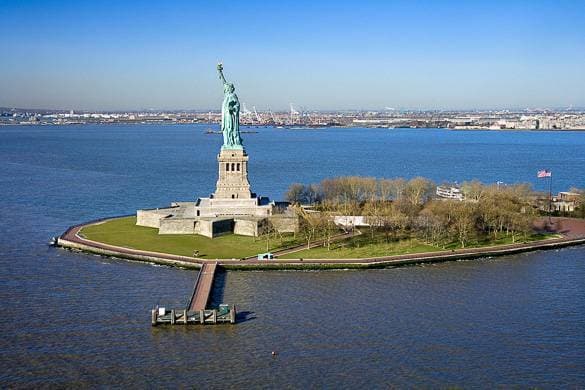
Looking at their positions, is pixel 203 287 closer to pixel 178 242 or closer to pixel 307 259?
pixel 307 259

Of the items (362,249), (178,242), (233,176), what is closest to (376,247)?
(362,249)

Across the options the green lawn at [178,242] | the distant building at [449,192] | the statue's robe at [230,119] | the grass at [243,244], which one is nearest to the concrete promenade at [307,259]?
the grass at [243,244]

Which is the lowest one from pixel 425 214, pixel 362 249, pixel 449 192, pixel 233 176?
pixel 362 249

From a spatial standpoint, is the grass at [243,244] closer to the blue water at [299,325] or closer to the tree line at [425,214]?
the tree line at [425,214]

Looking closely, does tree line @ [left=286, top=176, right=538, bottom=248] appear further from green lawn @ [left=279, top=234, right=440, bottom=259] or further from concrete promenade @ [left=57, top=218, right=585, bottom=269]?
concrete promenade @ [left=57, top=218, right=585, bottom=269]

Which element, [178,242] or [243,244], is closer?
[243,244]
